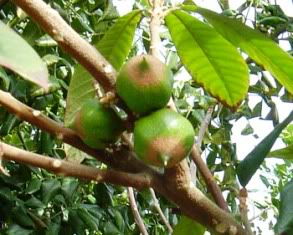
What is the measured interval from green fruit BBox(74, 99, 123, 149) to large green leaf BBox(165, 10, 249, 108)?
168 mm

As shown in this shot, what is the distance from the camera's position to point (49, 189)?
52.7 inches

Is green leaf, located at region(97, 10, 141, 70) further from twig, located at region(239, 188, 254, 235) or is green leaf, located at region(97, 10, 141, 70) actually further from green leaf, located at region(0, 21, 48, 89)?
green leaf, located at region(0, 21, 48, 89)

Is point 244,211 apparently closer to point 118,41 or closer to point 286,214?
point 286,214

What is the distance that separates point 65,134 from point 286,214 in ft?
0.82

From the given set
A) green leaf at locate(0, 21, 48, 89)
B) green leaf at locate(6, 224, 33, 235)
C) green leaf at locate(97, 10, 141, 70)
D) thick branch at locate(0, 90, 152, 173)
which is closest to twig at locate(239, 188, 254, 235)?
thick branch at locate(0, 90, 152, 173)

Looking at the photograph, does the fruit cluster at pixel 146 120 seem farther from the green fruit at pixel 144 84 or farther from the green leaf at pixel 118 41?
the green leaf at pixel 118 41

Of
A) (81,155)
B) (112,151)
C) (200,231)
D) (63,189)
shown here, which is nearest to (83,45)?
(112,151)

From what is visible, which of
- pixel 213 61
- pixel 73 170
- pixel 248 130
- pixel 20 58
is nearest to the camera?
pixel 20 58

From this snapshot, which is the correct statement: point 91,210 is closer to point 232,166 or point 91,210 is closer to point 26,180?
point 26,180

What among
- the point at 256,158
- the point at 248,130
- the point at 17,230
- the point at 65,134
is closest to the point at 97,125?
the point at 65,134

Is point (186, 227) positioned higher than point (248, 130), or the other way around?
point (186, 227)

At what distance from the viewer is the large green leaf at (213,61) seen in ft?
2.63

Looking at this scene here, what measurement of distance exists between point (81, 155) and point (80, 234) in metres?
0.59

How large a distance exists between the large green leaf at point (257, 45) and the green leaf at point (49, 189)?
637 mm
